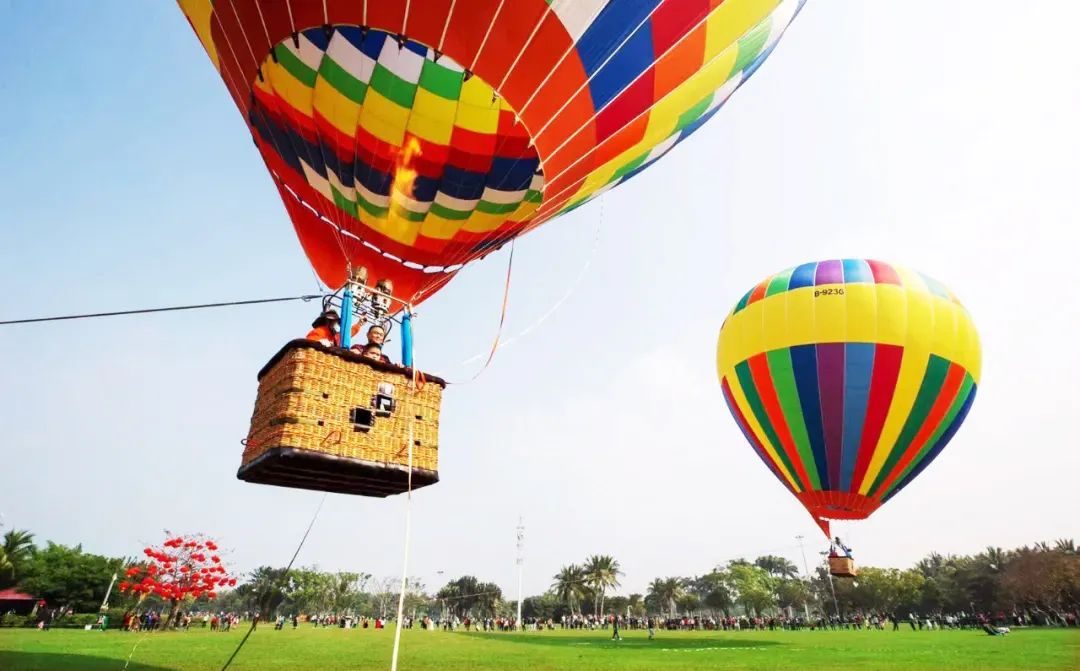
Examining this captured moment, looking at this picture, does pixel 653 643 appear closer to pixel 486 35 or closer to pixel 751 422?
pixel 751 422

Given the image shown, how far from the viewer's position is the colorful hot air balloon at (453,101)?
14.2ft

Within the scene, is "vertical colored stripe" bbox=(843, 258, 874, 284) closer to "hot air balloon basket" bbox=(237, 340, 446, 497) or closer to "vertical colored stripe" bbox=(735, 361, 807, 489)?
"vertical colored stripe" bbox=(735, 361, 807, 489)

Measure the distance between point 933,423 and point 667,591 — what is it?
248 feet

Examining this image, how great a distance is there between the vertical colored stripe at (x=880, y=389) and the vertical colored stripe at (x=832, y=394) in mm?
634

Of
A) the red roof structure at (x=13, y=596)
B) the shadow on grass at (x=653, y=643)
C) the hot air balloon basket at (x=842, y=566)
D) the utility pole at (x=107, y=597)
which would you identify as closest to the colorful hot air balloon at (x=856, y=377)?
the hot air balloon basket at (x=842, y=566)

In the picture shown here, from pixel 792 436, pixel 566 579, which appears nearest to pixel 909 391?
pixel 792 436

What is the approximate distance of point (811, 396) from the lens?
16281 millimetres

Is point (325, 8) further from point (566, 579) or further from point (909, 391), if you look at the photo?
point (566, 579)

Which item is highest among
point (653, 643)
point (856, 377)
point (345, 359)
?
point (856, 377)

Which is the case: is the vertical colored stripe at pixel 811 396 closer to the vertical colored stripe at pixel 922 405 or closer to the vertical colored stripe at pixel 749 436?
the vertical colored stripe at pixel 749 436

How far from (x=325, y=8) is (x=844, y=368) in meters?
15.5

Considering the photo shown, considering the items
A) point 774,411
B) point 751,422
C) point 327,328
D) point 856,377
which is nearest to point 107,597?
point 751,422

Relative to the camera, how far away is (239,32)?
4426mm

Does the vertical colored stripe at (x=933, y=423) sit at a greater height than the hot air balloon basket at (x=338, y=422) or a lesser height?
greater
